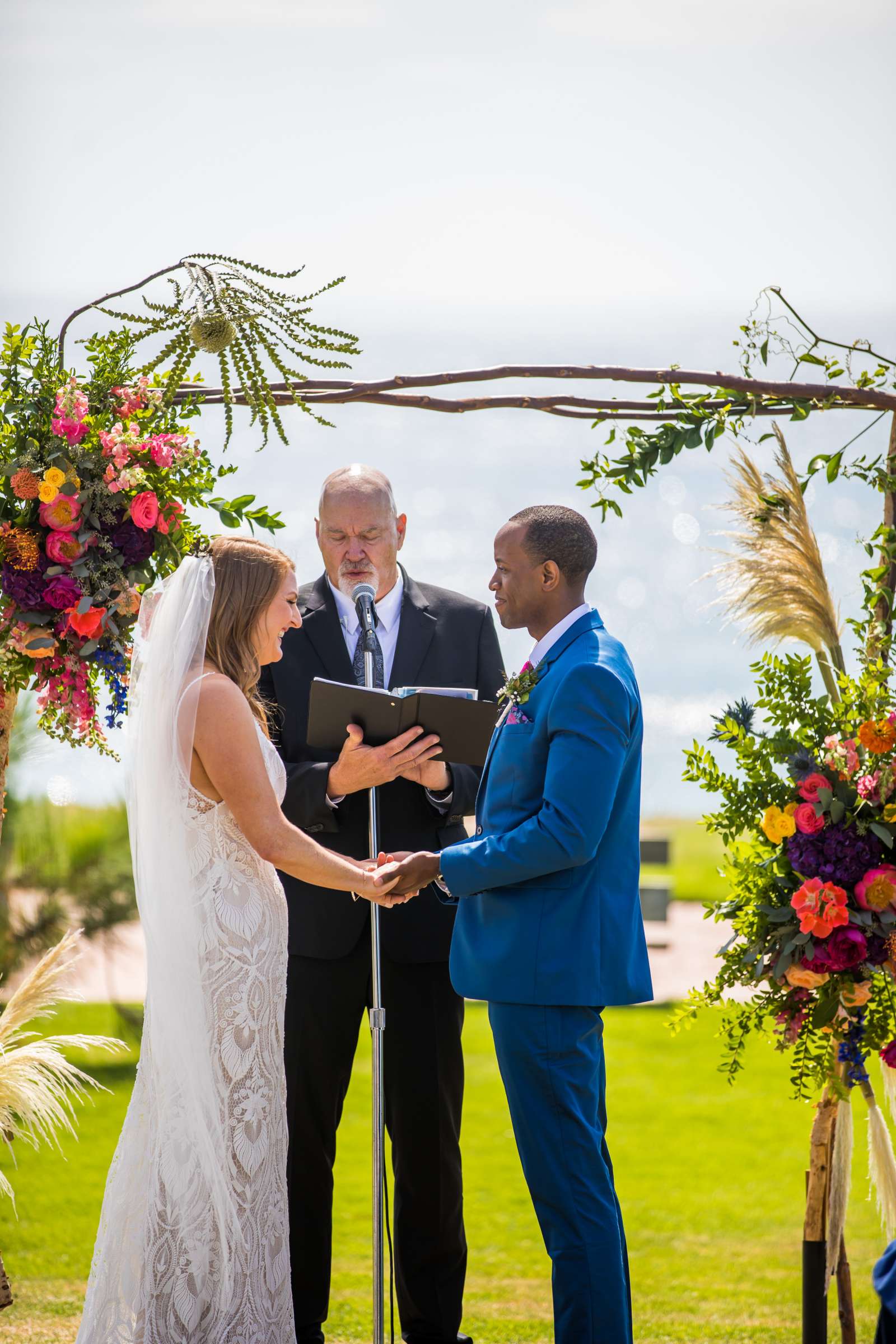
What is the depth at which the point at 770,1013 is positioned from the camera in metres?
3.21

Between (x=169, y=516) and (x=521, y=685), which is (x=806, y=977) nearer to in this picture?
(x=521, y=685)

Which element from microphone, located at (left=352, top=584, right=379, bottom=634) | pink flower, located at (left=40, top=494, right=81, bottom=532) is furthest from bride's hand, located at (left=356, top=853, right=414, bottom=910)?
pink flower, located at (left=40, top=494, right=81, bottom=532)

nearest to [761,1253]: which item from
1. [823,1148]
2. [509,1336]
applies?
[509,1336]

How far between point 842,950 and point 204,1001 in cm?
144

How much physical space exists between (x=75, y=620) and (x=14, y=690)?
0.30 m

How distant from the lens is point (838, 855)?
3107 millimetres

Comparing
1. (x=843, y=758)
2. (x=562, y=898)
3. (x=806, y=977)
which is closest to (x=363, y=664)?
(x=562, y=898)

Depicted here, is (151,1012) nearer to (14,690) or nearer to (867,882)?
(14,690)

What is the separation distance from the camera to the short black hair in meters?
2.88

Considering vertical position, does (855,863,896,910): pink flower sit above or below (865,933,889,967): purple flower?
above

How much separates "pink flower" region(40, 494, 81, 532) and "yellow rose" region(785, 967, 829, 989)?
6.46ft

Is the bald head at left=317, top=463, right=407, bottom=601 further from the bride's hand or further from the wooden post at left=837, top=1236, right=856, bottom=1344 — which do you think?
the wooden post at left=837, top=1236, right=856, bottom=1344

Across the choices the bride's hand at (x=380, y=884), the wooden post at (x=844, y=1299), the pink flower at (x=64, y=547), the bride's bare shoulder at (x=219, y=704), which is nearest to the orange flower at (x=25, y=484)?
the pink flower at (x=64, y=547)

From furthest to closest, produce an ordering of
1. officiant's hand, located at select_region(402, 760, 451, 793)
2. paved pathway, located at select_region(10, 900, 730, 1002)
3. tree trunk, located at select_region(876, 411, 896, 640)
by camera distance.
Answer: paved pathway, located at select_region(10, 900, 730, 1002), tree trunk, located at select_region(876, 411, 896, 640), officiant's hand, located at select_region(402, 760, 451, 793)
